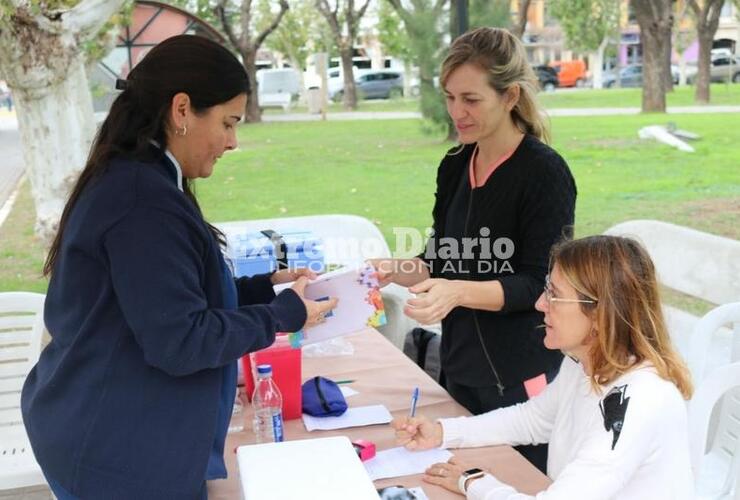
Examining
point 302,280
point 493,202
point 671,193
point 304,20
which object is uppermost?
point 304,20

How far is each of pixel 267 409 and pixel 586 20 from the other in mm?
15974

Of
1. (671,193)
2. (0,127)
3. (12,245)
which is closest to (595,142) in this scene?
(671,193)

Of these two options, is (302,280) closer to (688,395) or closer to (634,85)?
(688,395)

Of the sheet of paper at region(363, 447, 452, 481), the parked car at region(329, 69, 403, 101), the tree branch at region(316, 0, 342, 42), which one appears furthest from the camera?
the parked car at region(329, 69, 403, 101)

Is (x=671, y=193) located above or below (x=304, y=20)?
below

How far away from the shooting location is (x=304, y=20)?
20922 mm

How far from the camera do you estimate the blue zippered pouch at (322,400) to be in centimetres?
199

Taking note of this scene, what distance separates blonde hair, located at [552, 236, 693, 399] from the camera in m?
1.42

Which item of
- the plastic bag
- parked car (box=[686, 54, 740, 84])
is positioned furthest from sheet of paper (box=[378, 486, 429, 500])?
parked car (box=[686, 54, 740, 84])

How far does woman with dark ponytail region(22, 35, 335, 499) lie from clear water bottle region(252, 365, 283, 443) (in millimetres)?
392

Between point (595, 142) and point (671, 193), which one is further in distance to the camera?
point (595, 142)

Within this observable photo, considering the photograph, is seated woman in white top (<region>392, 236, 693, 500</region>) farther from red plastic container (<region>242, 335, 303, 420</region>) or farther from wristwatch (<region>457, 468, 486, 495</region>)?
red plastic container (<region>242, 335, 303, 420</region>)

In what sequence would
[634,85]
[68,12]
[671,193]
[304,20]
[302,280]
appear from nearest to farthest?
[302,280] < [68,12] < [671,193] < [304,20] < [634,85]

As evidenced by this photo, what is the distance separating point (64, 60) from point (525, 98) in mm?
3189
